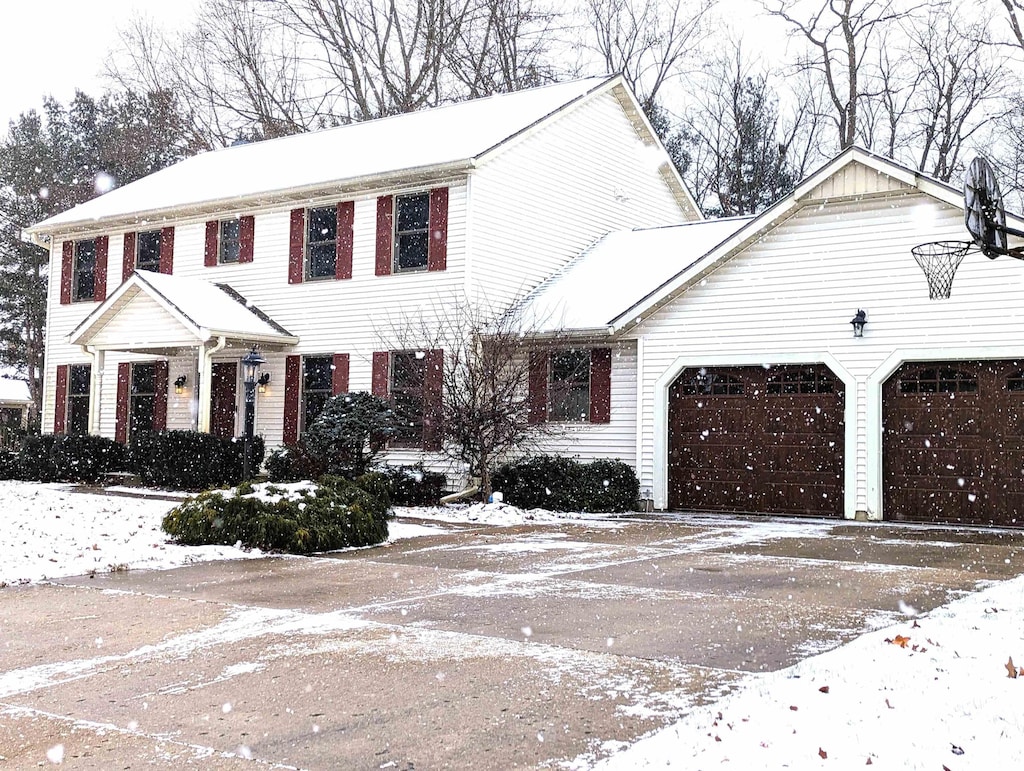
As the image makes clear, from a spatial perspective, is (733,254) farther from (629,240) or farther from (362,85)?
(362,85)

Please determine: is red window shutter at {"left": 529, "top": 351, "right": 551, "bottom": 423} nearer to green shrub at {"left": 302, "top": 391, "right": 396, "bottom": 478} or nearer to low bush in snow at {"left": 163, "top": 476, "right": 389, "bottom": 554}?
green shrub at {"left": 302, "top": 391, "right": 396, "bottom": 478}

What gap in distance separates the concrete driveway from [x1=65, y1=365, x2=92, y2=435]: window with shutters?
570 inches

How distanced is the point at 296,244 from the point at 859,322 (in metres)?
10.7

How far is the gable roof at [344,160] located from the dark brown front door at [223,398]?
10.9 ft

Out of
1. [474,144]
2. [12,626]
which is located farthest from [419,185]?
[12,626]

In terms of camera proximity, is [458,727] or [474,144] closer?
[458,727]

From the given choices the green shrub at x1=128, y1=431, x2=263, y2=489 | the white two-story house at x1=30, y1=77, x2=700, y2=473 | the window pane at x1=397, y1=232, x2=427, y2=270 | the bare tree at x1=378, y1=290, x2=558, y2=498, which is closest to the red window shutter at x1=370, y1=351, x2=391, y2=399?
A: the white two-story house at x1=30, y1=77, x2=700, y2=473

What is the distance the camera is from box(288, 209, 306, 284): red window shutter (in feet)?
65.4

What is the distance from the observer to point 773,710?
457cm

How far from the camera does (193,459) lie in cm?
1845

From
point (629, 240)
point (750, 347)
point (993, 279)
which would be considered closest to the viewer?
point (993, 279)

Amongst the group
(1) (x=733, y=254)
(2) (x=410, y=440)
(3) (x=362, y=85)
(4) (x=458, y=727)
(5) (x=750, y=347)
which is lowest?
(4) (x=458, y=727)

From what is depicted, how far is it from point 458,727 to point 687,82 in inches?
1222

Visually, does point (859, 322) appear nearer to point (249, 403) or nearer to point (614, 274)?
point (614, 274)
